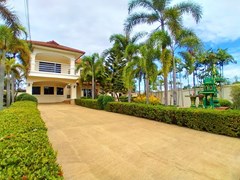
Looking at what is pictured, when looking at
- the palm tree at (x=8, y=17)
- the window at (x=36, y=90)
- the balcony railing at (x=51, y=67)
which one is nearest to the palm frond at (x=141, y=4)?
the palm tree at (x=8, y=17)

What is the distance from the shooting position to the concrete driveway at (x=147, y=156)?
383 centimetres

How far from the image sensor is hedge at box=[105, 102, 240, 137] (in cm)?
713

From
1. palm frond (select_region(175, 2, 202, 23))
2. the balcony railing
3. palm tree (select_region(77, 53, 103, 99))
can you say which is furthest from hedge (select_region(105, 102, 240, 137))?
the balcony railing

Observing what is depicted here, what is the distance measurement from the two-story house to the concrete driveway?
735 inches

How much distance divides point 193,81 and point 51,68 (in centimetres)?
2678

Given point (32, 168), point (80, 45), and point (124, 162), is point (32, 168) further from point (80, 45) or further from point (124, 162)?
point (80, 45)

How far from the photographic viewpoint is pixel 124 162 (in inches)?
173

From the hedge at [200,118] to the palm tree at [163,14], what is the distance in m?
1.89

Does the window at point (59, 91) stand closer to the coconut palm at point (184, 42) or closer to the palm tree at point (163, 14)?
the palm tree at point (163, 14)

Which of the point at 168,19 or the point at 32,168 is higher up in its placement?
the point at 168,19

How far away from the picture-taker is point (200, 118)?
8.20m

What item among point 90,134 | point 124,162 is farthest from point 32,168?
point 90,134

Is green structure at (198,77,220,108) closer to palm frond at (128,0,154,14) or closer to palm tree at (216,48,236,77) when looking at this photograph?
palm frond at (128,0,154,14)

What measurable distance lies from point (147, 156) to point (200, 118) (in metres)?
4.66
